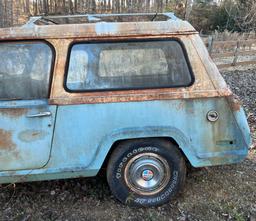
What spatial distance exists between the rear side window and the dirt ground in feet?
4.09

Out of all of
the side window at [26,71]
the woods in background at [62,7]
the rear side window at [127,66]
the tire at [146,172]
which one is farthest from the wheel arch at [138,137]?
the woods in background at [62,7]

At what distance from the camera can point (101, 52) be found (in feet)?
10.6

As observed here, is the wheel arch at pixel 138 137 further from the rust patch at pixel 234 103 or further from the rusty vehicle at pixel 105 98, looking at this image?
the rust patch at pixel 234 103

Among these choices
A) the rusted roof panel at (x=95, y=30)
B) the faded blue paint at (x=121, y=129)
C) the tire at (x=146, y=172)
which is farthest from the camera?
the tire at (x=146, y=172)

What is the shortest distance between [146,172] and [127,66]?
1.06 m

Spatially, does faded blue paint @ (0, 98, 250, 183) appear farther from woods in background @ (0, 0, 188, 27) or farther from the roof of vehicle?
woods in background @ (0, 0, 188, 27)

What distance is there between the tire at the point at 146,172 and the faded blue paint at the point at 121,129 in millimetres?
137

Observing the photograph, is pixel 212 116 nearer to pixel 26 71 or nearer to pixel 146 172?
pixel 146 172

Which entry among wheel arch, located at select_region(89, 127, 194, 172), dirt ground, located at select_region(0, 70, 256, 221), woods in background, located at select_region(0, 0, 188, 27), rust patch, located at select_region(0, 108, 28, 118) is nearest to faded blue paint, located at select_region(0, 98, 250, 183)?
wheel arch, located at select_region(89, 127, 194, 172)

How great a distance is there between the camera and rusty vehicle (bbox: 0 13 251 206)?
10.4 feet

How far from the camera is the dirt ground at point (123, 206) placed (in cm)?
349

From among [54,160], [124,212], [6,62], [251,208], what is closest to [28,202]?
[54,160]

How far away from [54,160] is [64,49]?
1.03 meters

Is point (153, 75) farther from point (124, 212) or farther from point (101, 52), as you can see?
point (124, 212)
